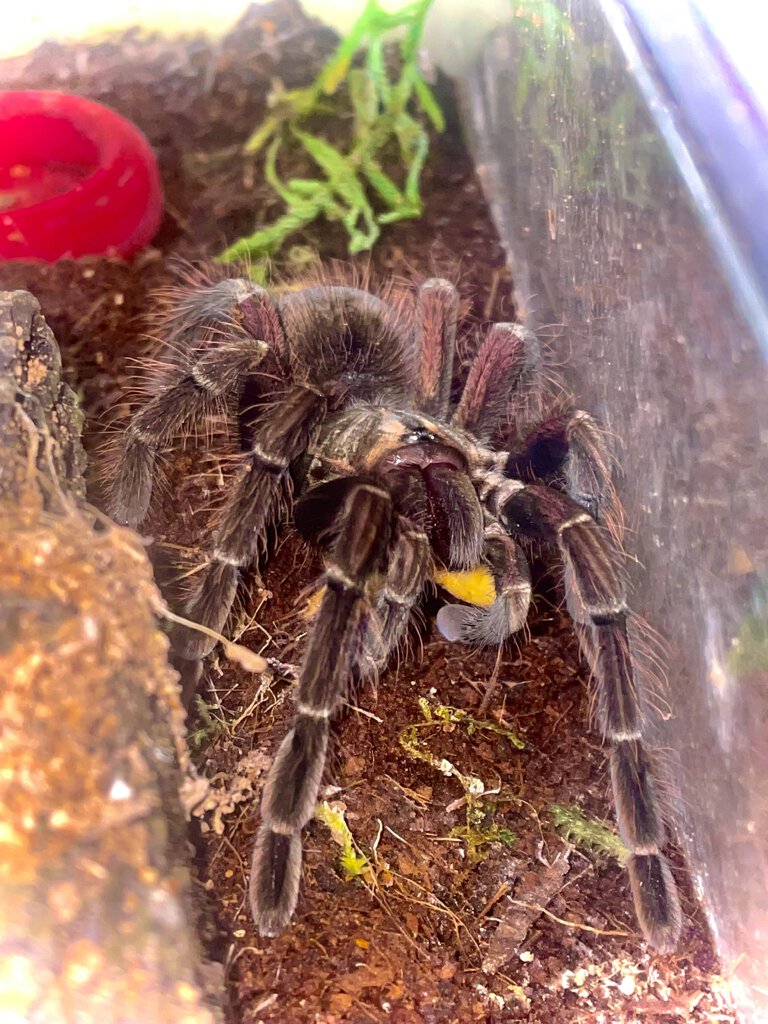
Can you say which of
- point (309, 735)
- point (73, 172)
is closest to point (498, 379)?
point (309, 735)

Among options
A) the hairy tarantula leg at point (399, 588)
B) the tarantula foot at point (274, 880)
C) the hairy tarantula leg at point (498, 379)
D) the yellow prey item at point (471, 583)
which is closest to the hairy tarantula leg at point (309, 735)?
the tarantula foot at point (274, 880)

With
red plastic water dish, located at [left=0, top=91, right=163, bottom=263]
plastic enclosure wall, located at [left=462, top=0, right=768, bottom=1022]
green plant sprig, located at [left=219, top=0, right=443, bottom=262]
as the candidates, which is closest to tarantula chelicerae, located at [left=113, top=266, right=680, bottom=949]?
plastic enclosure wall, located at [left=462, top=0, right=768, bottom=1022]

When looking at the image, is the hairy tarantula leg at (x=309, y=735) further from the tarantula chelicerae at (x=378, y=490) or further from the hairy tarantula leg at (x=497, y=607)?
the hairy tarantula leg at (x=497, y=607)

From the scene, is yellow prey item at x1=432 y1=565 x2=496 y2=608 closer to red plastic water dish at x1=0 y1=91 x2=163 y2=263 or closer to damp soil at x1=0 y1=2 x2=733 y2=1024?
damp soil at x1=0 y1=2 x2=733 y2=1024

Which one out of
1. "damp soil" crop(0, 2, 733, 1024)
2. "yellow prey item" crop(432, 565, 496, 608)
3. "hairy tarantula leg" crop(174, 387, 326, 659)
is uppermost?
"hairy tarantula leg" crop(174, 387, 326, 659)

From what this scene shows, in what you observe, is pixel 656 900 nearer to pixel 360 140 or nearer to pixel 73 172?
pixel 73 172

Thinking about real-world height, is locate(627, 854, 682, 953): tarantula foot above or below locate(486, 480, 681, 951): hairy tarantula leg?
below
